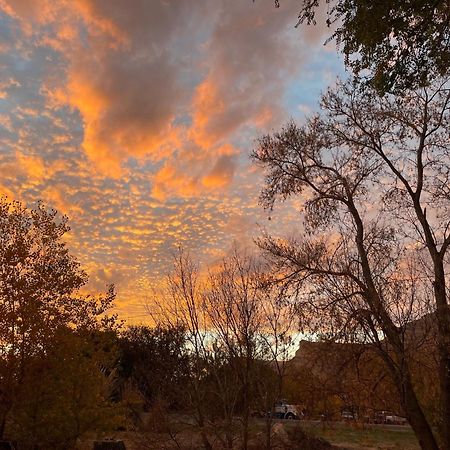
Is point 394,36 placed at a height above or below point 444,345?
above

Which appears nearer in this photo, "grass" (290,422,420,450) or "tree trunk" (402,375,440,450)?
"tree trunk" (402,375,440,450)

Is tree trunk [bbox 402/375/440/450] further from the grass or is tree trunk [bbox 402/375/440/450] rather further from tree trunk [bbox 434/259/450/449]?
the grass

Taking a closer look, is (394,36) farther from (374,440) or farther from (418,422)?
(374,440)

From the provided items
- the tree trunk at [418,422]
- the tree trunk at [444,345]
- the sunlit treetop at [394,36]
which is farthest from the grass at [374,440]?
the sunlit treetop at [394,36]

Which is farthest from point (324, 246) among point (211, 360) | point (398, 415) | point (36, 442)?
point (36, 442)

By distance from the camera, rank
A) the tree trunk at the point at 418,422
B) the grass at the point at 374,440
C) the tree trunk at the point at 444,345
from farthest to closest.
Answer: the grass at the point at 374,440 → the tree trunk at the point at 418,422 → the tree trunk at the point at 444,345

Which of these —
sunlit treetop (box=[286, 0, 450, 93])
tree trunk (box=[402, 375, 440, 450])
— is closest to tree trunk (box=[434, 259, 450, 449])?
tree trunk (box=[402, 375, 440, 450])

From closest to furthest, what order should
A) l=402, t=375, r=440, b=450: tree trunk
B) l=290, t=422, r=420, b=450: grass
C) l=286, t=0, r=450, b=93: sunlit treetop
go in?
1. l=286, t=0, r=450, b=93: sunlit treetop
2. l=402, t=375, r=440, b=450: tree trunk
3. l=290, t=422, r=420, b=450: grass

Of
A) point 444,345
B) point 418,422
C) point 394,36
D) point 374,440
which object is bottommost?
point 374,440

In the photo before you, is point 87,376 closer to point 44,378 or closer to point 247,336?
point 44,378

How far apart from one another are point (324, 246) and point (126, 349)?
1415 inches

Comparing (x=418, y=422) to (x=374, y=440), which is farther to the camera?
(x=374, y=440)

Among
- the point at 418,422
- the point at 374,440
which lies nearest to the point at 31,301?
the point at 418,422

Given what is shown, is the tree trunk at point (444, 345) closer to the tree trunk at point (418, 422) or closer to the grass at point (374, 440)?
the tree trunk at point (418, 422)
